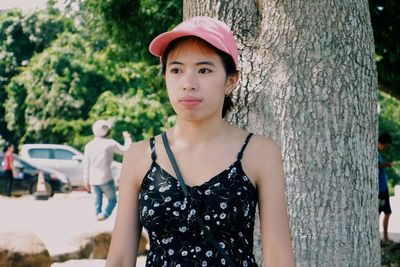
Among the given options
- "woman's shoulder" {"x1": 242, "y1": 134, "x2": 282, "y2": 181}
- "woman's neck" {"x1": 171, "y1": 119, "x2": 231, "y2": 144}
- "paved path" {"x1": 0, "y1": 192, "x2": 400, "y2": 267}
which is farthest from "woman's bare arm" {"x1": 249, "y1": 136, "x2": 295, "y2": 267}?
"paved path" {"x1": 0, "y1": 192, "x2": 400, "y2": 267}

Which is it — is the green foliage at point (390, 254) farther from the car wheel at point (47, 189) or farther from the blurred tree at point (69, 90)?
the blurred tree at point (69, 90)

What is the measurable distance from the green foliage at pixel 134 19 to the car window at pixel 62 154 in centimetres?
1470

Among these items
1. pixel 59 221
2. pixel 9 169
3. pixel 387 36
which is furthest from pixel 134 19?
pixel 9 169

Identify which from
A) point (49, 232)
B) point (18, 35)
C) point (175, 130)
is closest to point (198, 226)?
point (175, 130)

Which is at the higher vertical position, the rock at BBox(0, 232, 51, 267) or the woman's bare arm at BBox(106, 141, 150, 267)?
the woman's bare arm at BBox(106, 141, 150, 267)

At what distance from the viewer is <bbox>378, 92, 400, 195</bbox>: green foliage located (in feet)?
97.9

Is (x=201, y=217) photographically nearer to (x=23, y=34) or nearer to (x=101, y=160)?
(x=101, y=160)

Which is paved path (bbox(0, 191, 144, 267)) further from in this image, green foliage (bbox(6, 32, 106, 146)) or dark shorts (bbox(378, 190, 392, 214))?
green foliage (bbox(6, 32, 106, 146))

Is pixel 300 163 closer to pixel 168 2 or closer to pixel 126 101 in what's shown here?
pixel 168 2

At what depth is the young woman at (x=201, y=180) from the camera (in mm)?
2318

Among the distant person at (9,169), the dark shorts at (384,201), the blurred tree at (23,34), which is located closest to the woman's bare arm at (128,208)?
the dark shorts at (384,201)

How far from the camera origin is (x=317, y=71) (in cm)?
437

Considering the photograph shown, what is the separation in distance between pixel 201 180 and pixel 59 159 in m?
25.2

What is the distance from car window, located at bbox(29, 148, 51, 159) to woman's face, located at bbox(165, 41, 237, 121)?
25458mm
